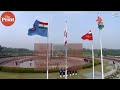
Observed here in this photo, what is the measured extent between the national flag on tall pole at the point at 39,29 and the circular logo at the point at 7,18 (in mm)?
383

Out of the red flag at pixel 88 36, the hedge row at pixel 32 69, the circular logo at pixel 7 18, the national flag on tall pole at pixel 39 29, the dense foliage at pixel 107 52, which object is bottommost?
the hedge row at pixel 32 69

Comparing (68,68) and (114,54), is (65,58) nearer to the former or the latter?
(68,68)

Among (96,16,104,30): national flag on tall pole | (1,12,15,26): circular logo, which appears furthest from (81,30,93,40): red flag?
(1,12,15,26): circular logo

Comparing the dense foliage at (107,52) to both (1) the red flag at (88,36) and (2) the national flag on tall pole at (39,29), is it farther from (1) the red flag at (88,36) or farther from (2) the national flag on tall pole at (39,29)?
(2) the national flag on tall pole at (39,29)

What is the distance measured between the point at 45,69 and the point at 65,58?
0.47 meters

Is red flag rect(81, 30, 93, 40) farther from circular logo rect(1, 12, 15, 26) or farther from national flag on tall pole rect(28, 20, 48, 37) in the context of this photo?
circular logo rect(1, 12, 15, 26)

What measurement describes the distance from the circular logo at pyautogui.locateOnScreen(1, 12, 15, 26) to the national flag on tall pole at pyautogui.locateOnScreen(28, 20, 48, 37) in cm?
38

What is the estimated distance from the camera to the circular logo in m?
5.54

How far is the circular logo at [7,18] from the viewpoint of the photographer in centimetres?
554

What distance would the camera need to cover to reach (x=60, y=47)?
19.6ft

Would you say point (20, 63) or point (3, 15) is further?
point (20, 63)

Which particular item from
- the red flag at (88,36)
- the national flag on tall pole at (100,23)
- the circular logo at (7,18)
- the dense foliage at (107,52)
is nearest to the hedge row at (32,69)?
the dense foliage at (107,52)
